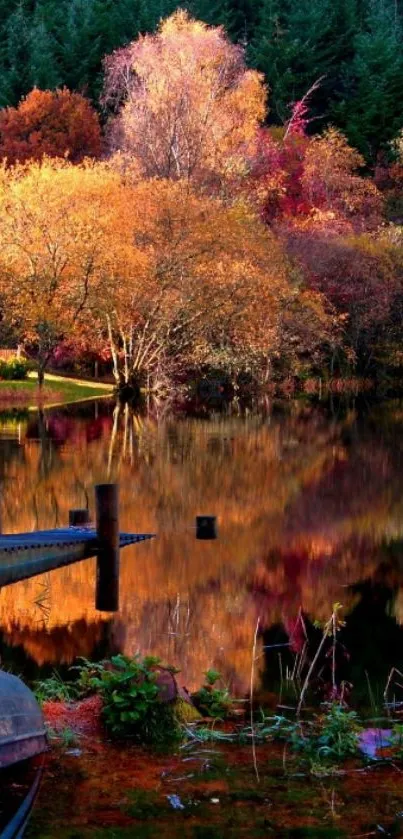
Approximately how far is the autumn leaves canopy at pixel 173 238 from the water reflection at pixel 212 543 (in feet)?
28.4

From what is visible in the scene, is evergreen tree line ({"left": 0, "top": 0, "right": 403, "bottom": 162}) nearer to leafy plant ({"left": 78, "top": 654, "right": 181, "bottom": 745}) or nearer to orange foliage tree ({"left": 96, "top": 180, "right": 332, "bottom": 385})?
orange foliage tree ({"left": 96, "top": 180, "right": 332, "bottom": 385})

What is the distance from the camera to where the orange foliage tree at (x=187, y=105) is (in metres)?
52.9

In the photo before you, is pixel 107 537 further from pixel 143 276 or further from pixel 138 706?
pixel 143 276

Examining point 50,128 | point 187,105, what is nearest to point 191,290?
point 187,105

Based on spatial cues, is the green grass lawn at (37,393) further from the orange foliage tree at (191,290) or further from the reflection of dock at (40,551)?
the reflection of dock at (40,551)

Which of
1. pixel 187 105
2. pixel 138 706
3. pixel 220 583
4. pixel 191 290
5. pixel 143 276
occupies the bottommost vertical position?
pixel 138 706

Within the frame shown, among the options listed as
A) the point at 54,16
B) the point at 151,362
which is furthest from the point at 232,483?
the point at 54,16

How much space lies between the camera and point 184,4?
79.7m

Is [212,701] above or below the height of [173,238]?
below

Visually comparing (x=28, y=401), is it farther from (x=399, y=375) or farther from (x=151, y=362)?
(x=399, y=375)

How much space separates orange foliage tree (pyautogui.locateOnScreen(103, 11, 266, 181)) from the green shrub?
39.1ft

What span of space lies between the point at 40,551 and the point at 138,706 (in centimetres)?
229

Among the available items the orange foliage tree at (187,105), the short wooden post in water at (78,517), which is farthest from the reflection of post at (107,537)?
the orange foliage tree at (187,105)

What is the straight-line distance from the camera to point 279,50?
250 ft
